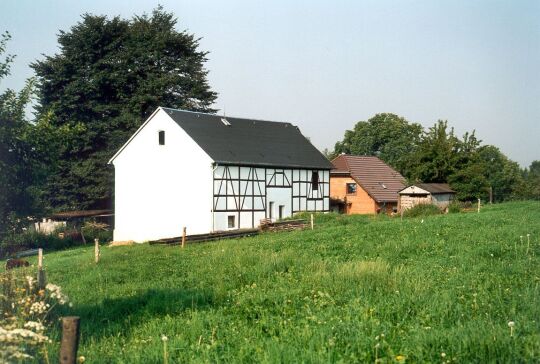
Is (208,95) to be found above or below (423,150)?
above

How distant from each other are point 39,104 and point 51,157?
100 feet

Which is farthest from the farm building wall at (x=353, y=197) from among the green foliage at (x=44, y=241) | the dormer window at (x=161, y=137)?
the green foliage at (x=44, y=241)

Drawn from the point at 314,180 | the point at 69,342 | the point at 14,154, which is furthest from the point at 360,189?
the point at 69,342

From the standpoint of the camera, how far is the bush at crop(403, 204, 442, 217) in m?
44.4

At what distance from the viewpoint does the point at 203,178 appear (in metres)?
41.7

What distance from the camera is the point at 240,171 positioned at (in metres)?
43.2

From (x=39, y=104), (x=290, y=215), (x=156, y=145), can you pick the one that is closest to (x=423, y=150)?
(x=290, y=215)

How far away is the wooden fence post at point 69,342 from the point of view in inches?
240

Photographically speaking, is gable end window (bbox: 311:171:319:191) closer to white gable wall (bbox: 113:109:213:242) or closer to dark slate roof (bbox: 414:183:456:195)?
dark slate roof (bbox: 414:183:456:195)

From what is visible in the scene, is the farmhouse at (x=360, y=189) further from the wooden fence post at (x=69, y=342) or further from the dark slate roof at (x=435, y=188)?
the wooden fence post at (x=69, y=342)

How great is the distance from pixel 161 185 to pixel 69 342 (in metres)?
38.4

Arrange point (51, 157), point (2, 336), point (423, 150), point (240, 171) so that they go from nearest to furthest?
point (2, 336), point (51, 157), point (240, 171), point (423, 150)

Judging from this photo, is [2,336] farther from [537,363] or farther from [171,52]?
[171,52]

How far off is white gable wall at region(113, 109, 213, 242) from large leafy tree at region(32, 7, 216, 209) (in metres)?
7.25
